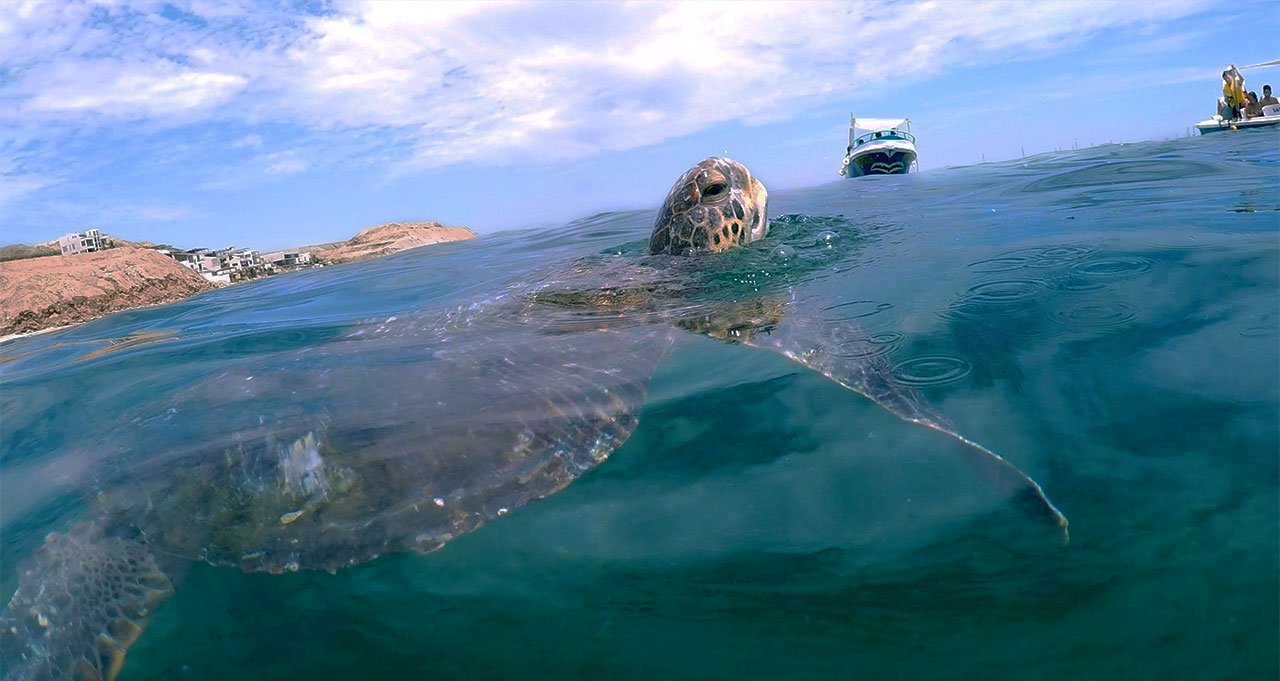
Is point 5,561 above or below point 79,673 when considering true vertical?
above

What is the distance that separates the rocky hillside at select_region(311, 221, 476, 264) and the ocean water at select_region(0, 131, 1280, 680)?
31.4 ft

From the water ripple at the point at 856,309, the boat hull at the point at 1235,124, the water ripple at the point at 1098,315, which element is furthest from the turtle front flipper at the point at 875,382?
the boat hull at the point at 1235,124

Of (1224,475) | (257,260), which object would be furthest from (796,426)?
(257,260)

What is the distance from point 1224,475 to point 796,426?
1.72 metres

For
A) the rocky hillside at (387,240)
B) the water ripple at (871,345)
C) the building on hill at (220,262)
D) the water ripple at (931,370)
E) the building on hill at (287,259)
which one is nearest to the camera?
the water ripple at (931,370)

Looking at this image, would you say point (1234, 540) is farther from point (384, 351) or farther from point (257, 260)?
point (257, 260)

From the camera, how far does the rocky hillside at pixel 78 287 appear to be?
804 centimetres

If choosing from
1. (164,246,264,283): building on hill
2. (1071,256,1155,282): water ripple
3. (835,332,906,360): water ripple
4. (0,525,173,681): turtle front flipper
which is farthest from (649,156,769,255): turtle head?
(164,246,264,283): building on hill

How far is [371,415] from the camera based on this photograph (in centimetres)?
375

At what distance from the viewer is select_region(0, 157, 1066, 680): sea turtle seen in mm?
3061

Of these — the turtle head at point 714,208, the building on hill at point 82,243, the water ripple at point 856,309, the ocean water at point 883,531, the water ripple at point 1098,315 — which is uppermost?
the building on hill at point 82,243

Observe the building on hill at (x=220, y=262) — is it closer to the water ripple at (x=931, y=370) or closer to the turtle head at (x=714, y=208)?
the turtle head at (x=714, y=208)

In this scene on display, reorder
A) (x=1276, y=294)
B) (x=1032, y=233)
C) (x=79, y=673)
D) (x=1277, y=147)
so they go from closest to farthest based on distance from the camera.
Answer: (x=79, y=673)
(x=1276, y=294)
(x=1032, y=233)
(x=1277, y=147)

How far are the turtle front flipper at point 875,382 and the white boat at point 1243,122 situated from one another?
54.6 ft
